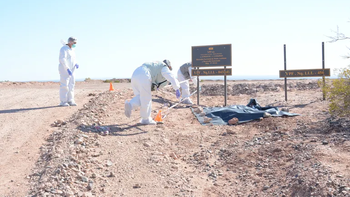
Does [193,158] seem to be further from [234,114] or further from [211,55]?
[211,55]

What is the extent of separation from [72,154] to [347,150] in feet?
16.5

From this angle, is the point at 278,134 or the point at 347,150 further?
the point at 278,134

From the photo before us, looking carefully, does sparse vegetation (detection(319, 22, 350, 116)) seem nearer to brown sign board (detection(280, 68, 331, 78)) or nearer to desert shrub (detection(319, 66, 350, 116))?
desert shrub (detection(319, 66, 350, 116))

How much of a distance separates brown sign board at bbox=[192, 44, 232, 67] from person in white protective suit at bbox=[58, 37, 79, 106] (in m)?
4.77

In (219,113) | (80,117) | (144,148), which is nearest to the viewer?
(144,148)

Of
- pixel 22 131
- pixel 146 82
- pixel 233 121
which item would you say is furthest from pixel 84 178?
pixel 233 121

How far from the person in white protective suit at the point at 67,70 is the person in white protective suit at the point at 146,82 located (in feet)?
9.47

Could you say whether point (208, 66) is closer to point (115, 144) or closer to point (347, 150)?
point (115, 144)

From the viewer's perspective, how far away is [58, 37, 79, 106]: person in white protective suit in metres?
10.4

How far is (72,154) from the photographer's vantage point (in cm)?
614

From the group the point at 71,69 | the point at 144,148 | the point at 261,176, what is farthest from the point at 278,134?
the point at 71,69

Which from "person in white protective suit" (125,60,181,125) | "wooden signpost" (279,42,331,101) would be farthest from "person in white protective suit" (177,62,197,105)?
"person in white protective suit" (125,60,181,125)

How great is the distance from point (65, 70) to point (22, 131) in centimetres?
312

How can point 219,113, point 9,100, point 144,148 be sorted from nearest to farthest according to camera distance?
point 144,148 < point 219,113 < point 9,100
